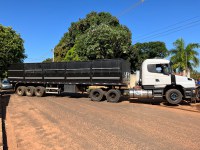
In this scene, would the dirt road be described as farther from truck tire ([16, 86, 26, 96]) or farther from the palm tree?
the palm tree

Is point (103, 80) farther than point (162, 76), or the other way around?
point (103, 80)

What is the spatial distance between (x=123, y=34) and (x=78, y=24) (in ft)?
51.0

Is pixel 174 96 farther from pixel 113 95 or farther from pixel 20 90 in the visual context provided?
pixel 20 90

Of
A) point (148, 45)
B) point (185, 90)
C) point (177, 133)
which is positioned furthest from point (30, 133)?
point (148, 45)

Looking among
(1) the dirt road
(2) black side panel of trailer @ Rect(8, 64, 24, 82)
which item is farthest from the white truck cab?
(2) black side panel of trailer @ Rect(8, 64, 24, 82)

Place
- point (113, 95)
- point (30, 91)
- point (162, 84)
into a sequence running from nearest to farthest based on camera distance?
1. point (162, 84)
2. point (113, 95)
3. point (30, 91)

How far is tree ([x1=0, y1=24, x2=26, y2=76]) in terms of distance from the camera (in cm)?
2614

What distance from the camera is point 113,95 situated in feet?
59.0

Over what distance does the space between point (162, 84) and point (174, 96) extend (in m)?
1.11

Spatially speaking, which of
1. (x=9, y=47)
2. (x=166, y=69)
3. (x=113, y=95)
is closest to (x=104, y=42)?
(x=9, y=47)

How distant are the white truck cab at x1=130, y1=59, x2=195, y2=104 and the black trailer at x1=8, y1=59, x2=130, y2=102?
1.78 metres

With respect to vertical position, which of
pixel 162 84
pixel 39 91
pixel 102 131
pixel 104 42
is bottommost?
pixel 102 131

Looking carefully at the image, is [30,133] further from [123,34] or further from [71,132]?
[123,34]

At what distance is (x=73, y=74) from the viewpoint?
19766mm
